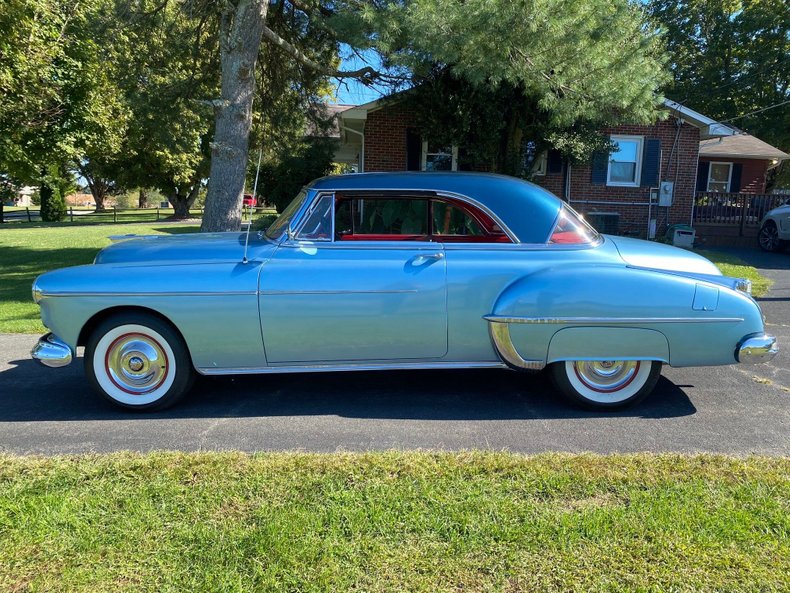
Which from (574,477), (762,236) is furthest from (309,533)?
(762,236)

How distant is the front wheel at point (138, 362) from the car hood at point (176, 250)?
1.46 feet

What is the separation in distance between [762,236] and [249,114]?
542 inches

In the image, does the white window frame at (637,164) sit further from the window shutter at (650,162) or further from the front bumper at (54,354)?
the front bumper at (54,354)

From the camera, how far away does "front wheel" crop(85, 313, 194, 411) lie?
402 cm

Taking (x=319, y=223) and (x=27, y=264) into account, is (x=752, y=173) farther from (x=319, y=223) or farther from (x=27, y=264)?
(x=27, y=264)

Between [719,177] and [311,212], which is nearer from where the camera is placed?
[311,212]

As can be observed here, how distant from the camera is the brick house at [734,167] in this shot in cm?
2183

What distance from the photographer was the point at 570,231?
13.9 feet

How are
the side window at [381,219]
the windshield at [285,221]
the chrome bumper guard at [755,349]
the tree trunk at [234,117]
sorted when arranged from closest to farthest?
1. the chrome bumper guard at [755,349]
2. the windshield at [285,221]
3. the side window at [381,219]
4. the tree trunk at [234,117]

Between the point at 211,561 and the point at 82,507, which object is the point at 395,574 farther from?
the point at 82,507

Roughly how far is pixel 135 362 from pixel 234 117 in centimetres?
609

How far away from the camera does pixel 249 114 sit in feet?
30.4

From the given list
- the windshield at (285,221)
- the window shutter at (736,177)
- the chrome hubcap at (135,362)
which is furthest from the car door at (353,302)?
the window shutter at (736,177)

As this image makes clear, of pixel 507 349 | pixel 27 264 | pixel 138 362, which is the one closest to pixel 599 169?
pixel 507 349
